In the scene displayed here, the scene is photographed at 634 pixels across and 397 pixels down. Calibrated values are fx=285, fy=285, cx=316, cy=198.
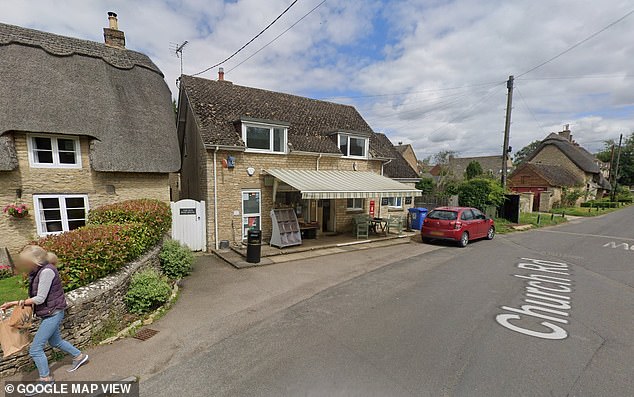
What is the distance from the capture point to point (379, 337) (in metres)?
5.25

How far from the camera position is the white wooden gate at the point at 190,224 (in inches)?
456

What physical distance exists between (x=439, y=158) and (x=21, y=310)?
85.8 meters

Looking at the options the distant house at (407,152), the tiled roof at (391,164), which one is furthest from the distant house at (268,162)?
the distant house at (407,152)

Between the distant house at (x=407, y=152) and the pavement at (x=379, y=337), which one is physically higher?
the distant house at (x=407, y=152)

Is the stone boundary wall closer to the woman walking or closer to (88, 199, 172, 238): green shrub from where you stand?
the woman walking

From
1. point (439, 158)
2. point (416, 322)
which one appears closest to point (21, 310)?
point (416, 322)

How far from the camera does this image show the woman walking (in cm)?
381

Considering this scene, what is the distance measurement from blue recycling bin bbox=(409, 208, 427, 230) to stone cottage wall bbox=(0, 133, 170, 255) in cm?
1465

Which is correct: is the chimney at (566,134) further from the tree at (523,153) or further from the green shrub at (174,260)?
the green shrub at (174,260)

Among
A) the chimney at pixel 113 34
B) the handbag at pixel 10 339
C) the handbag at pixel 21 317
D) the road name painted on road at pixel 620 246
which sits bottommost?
the road name painted on road at pixel 620 246

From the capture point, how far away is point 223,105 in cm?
1384

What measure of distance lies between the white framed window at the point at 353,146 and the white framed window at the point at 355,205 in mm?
2593

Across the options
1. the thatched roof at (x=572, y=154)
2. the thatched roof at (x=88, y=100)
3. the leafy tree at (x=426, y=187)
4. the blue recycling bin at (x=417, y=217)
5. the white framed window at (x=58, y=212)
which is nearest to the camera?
the thatched roof at (x=88, y=100)

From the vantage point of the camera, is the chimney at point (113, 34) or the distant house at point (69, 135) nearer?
the distant house at point (69, 135)
